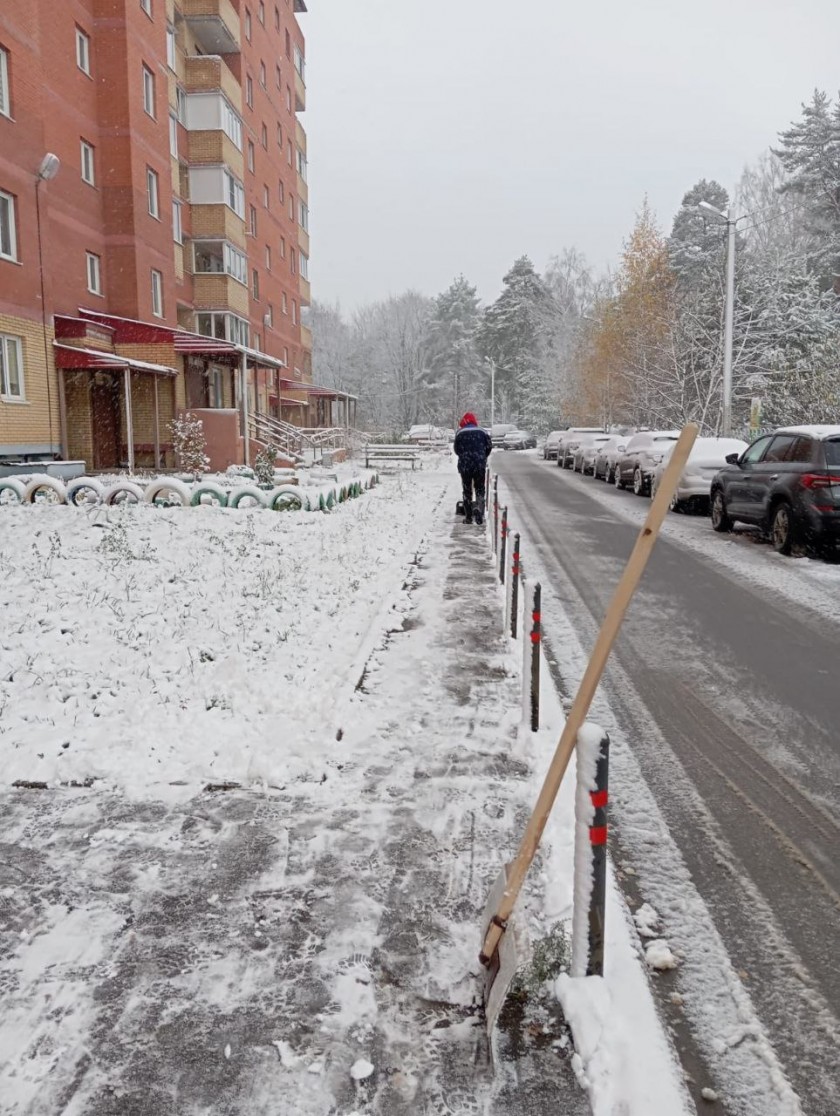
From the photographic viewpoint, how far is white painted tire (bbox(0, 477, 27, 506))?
14.4 m

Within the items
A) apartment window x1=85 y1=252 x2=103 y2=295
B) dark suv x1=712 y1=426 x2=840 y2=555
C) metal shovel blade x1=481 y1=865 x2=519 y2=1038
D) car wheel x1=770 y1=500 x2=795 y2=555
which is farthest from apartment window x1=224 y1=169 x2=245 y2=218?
metal shovel blade x1=481 y1=865 x2=519 y2=1038

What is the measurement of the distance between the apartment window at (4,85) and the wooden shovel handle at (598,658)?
20.2m

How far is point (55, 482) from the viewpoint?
561 inches

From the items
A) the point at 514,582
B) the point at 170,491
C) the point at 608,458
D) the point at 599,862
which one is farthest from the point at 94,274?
the point at 599,862

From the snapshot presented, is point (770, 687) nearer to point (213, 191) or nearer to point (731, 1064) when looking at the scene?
point (731, 1064)

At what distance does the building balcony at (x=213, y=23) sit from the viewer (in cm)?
3173

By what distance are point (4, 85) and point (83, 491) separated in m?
9.90

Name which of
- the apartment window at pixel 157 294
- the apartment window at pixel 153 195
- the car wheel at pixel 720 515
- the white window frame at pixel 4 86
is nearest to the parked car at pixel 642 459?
the car wheel at pixel 720 515

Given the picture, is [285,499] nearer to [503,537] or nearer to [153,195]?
[503,537]

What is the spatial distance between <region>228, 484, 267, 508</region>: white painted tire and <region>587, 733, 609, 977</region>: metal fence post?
1274 centimetres

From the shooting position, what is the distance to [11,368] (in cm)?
1839

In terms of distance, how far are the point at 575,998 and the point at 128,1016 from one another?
143 centimetres

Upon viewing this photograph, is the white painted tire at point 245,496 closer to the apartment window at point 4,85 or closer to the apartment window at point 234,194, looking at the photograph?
the apartment window at point 4,85

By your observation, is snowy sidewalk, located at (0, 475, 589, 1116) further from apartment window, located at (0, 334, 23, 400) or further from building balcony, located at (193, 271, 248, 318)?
building balcony, located at (193, 271, 248, 318)
